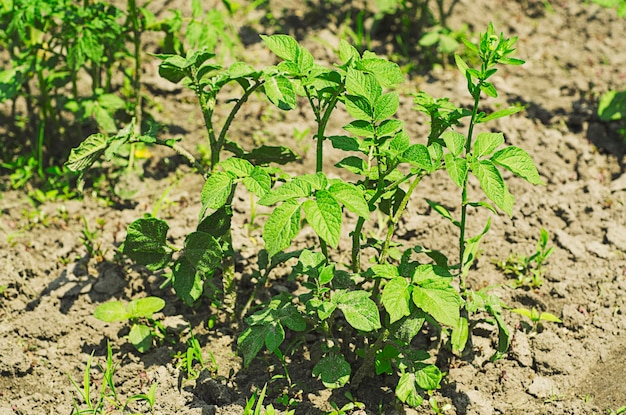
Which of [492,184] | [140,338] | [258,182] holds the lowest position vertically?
[140,338]

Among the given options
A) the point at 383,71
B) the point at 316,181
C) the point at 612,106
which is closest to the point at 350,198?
the point at 316,181

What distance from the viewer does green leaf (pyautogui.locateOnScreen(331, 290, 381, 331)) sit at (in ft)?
7.06

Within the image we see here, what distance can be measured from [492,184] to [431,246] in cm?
105

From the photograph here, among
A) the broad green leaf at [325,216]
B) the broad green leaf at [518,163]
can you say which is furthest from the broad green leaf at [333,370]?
the broad green leaf at [518,163]

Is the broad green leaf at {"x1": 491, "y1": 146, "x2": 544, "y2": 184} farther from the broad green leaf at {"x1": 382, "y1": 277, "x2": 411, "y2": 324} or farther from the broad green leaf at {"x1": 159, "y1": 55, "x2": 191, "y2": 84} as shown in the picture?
the broad green leaf at {"x1": 159, "y1": 55, "x2": 191, "y2": 84}

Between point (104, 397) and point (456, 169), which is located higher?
point (456, 169)

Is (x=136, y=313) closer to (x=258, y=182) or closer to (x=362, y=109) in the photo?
(x=258, y=182)

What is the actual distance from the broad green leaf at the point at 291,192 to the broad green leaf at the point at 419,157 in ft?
1.01

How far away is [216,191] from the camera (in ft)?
6.90

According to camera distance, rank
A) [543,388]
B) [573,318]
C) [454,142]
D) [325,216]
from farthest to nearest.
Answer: [573,318], [543,388], [454,142], [325,216]

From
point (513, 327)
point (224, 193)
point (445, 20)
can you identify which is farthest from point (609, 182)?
point (224, 193)

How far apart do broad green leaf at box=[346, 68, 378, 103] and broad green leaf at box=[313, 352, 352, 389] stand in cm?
85

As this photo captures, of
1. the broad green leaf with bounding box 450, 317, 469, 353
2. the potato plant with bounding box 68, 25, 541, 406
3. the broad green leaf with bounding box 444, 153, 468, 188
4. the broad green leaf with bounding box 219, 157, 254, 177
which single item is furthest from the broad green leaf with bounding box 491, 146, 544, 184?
the broad green leaf with bounding box 219, 157, 254, 177

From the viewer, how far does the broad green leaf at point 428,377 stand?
230cm
